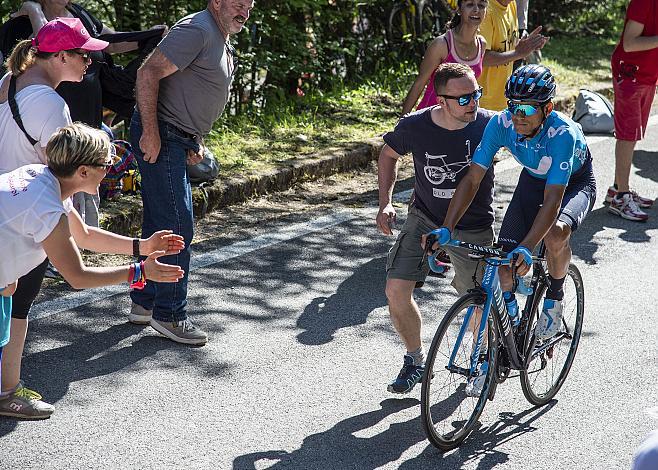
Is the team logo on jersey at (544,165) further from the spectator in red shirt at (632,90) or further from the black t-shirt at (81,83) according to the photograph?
the spectator in red shirt at (632,90)

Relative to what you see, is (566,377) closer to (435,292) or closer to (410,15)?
(435,292)

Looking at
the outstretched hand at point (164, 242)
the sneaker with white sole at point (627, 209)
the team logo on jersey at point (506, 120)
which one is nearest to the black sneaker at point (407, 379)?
the team logo on jersey at point (506, 120)

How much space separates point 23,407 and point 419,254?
200 centimetres

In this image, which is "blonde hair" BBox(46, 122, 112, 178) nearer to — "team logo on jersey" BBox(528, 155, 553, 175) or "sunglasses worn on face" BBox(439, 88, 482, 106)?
"sunglasses worn on face" BBox(439, 88, 482, 106)

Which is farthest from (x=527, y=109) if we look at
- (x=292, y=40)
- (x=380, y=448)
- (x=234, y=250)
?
(x=292, y=40)

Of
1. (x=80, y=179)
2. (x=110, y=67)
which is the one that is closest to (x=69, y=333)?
(x=80, y=179)

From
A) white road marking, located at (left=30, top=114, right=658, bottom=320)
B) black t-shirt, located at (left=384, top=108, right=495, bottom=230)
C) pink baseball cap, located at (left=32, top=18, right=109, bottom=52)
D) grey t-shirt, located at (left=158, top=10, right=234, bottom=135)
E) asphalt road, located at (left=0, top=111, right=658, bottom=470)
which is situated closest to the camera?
asphalt road, located at (left=0, top=111, right=658, bottom=470)

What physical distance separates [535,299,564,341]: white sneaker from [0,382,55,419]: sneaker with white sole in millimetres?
2340

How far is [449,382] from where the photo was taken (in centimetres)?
494

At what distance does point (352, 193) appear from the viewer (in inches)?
333

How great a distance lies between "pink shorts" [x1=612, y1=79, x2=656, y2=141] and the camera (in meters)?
8.31

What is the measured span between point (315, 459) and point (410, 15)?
901 centimetres

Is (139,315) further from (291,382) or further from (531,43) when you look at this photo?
(531,43)

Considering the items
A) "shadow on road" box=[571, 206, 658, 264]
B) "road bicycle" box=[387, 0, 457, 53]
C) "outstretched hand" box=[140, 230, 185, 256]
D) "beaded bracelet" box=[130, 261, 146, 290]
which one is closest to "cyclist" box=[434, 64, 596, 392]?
"outstretched hand" box=[140, 230, 185, 256]
